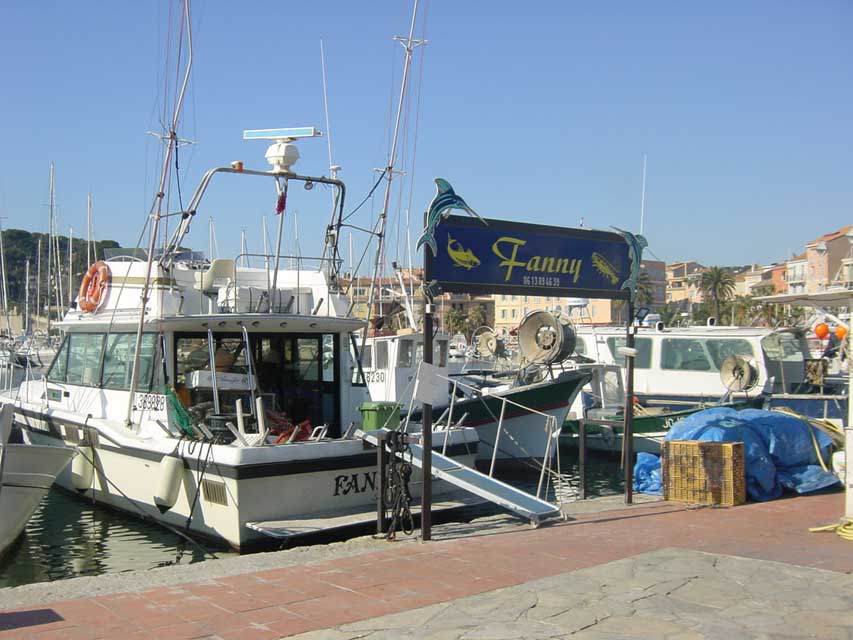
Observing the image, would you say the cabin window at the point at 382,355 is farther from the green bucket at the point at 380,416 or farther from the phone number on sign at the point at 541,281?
the phone number on sign at the point at 541,281

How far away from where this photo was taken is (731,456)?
412 inches

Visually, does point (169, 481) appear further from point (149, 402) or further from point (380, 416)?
point (380, 416)

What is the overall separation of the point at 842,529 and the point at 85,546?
9178mm

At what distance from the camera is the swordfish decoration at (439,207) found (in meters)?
8.89

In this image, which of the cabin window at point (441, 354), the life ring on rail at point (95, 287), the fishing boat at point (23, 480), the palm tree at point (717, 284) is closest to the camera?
the fishing boat at point (23, 480)

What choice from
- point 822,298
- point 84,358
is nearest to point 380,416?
point 84,358

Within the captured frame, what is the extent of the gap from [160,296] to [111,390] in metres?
2.07

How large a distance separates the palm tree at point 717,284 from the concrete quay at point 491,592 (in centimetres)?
7056

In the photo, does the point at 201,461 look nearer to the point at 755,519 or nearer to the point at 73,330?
the point at 73,330

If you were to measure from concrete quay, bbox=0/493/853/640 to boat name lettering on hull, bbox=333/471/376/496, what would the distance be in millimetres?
1776

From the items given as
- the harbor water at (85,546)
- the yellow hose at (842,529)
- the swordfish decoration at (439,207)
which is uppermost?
the swordfish decoration at (439,207)

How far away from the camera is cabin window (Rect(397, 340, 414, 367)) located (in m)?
17.5

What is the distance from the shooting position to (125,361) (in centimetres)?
1244

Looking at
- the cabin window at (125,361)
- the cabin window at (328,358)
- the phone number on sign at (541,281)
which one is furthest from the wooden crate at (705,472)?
the cabin window at (125,361)
